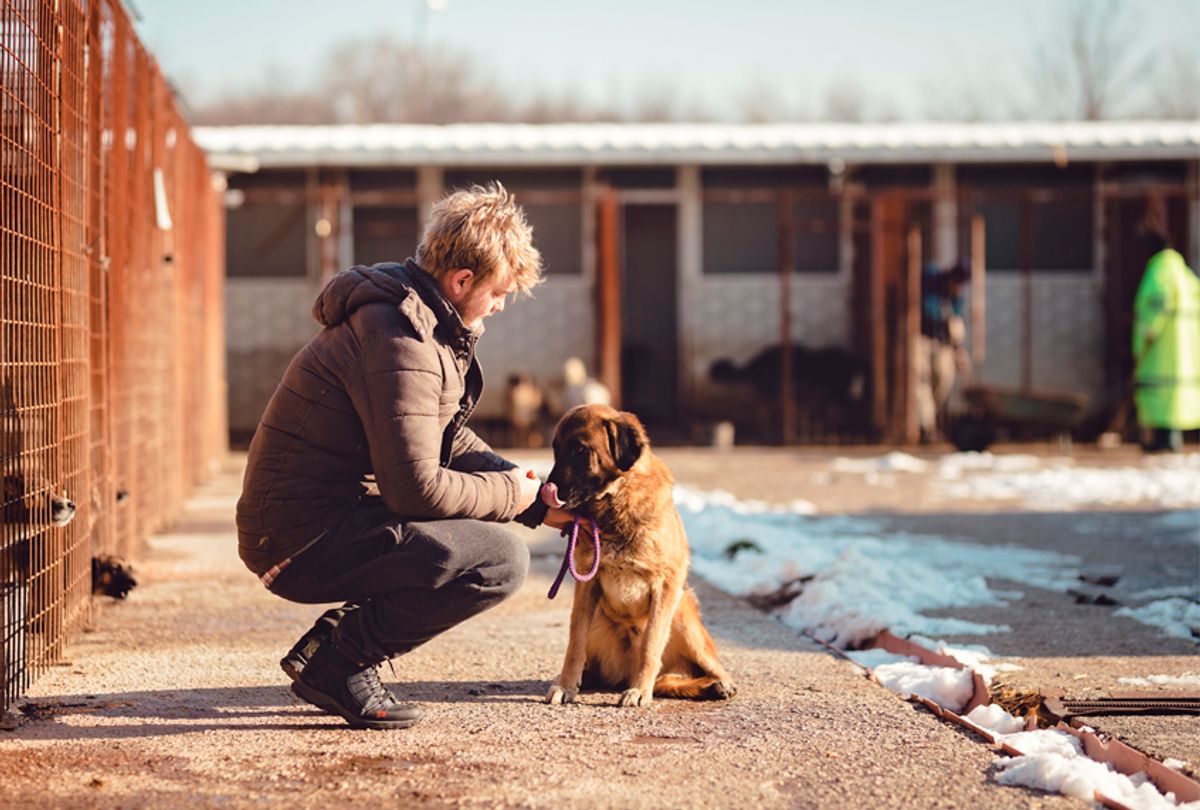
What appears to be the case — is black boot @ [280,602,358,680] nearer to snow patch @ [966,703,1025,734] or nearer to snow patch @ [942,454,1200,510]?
snow patch @ [966,703,1025,734]

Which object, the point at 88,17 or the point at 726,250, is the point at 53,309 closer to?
the point at 88,17

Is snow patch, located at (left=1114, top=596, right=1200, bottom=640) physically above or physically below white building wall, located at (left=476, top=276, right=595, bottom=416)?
below

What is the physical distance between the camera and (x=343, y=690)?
4.56m

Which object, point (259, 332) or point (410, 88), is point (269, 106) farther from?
point (259, 332)

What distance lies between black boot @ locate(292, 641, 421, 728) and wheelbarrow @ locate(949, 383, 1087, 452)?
13198 mm

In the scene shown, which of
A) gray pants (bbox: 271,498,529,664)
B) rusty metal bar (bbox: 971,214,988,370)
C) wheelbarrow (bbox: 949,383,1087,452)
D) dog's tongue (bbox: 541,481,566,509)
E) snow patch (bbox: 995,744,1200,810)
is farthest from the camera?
rusty metal bar (bbox: 971,214,988,370)

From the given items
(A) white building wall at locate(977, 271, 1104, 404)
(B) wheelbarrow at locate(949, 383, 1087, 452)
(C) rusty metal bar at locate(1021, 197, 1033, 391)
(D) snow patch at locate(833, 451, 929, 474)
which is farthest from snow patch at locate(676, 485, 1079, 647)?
(A) white building wall at locate(977, 271, 1104, 404)

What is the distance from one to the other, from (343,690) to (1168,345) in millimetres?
13506

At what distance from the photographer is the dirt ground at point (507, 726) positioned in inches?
154

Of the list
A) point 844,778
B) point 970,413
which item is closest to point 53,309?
point 844,778

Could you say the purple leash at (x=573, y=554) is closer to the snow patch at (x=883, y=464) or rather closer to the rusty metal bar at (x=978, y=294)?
the snow patch at (x=883, y=464)

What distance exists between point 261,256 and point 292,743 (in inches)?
655

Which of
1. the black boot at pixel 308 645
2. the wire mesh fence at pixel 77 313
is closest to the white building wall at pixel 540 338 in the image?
the wire mesh fence at pixel 77 313

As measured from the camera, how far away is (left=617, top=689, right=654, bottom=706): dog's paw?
16.5ft
